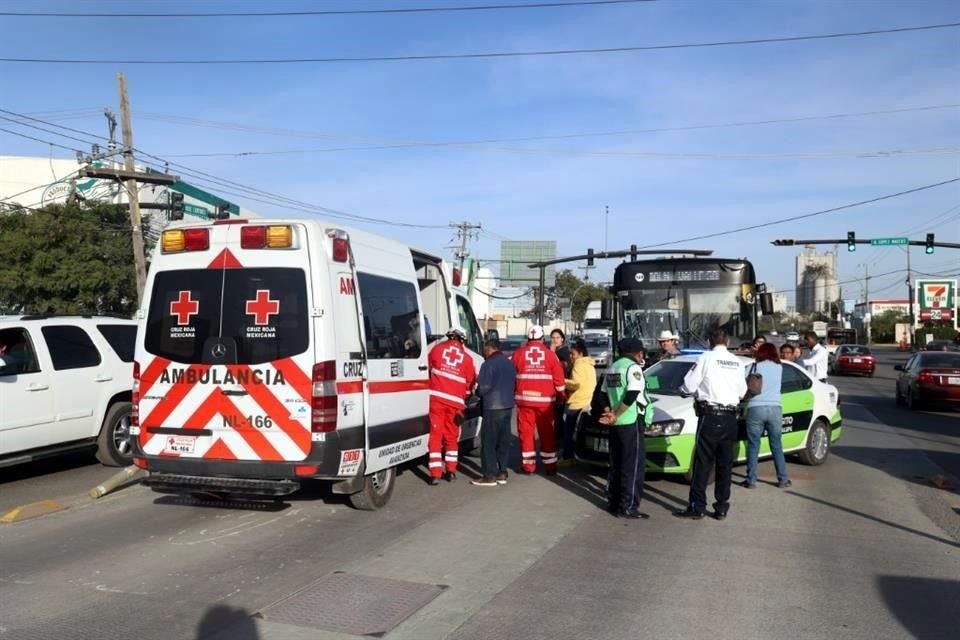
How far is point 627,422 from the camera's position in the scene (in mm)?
8062

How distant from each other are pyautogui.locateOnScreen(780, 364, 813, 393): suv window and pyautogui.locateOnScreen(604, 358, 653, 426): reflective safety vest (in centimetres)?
351

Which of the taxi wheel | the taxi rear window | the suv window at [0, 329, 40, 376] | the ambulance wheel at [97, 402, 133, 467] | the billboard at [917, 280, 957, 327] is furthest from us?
the billboard at [917, 280, 957, 327]

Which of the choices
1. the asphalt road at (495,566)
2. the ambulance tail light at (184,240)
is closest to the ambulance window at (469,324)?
the asphalt road at (495,566)

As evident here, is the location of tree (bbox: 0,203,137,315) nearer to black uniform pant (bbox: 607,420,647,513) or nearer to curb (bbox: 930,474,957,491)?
black uniform pant (bbox: 607,420,647,513)

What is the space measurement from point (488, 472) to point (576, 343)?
2.39 m

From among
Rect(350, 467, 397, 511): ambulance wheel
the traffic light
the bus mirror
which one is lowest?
Rect(350, 467, 397, 511): ambulance wheel

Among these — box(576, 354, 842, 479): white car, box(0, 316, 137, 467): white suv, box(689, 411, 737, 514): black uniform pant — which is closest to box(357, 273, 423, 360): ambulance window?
box(576, 354, 842, 479): white car

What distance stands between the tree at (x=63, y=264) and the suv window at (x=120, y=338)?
14846 mm

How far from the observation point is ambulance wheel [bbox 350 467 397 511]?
26.7 feet

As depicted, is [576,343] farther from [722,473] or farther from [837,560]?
[837,560]

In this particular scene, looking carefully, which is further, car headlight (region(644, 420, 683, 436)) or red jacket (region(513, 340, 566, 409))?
red jacket (region(513, 340, 566, 409))

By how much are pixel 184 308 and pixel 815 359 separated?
1025 centimetres

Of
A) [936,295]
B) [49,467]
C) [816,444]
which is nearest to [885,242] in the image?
[816,444]

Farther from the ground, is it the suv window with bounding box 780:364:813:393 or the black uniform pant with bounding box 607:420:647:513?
the suv window with bounding box 780:364:813:393
